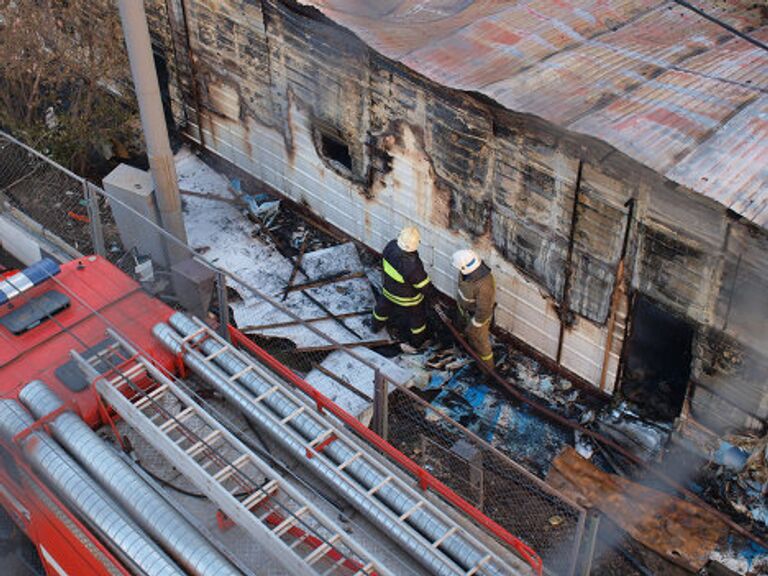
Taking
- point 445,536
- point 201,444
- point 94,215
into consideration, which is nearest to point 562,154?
point 445,536

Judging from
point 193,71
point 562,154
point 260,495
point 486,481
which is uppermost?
point 562,154

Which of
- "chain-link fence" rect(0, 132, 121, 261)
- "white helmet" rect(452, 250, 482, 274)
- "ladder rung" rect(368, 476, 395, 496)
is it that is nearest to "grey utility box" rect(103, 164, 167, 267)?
"chain-link fence" rect(0, 132, 121, 261)

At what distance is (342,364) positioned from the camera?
419 inches

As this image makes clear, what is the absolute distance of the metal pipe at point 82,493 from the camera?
6.69 metres

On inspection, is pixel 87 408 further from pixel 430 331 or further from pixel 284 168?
pixel 284 168

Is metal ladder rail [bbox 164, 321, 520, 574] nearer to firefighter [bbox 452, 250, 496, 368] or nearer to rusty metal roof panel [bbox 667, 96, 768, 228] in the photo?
firefighter [bbox 452, 250, 496, 368]

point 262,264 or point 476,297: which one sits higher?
point 476,297

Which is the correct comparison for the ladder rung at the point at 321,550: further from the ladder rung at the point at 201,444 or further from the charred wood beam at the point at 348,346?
the charred wood beam at the point at 348,346

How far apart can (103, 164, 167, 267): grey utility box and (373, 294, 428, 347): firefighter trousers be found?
7.78ft

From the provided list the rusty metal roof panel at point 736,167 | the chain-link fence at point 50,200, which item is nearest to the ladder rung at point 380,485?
the rusty metal roof panel at point 736,167

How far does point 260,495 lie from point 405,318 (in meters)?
4.32

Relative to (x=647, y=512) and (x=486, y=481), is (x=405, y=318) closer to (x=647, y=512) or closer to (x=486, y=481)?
(x=486, y=481)

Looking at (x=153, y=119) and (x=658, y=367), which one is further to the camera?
(x=658, y=367)

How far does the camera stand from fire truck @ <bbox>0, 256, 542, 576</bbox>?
6699mm
